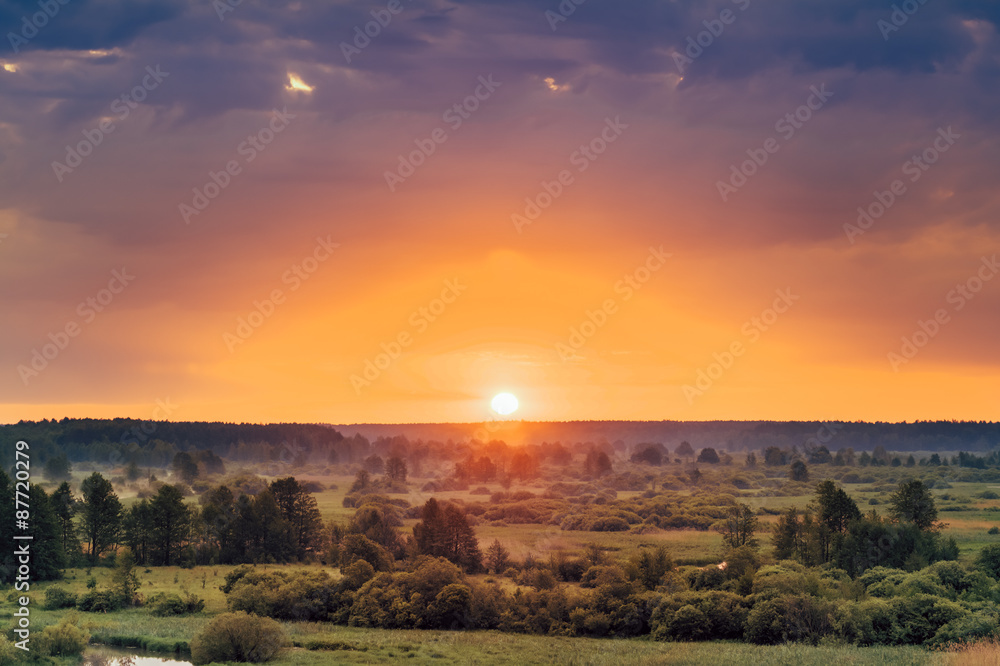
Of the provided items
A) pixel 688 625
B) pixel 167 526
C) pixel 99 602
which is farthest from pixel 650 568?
pixel 167 526

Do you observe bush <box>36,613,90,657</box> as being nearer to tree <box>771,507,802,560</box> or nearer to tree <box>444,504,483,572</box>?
tree <box>444,504,483,572</box>

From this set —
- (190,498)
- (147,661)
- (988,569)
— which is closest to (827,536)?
(988,569)

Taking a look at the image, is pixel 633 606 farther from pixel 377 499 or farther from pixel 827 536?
pixel 377 499

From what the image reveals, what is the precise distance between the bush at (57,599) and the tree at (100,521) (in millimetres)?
26135

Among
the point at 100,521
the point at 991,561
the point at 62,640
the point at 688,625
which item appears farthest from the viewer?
the point at 100,521

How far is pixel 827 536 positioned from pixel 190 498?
139m

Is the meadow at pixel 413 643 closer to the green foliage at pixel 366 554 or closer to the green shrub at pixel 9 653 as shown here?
the green foliage at pixel 366 554

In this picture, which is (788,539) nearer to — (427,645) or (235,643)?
(427,645)

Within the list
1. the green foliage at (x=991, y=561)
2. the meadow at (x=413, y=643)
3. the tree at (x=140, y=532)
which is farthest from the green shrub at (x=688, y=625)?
the tree at (x=140, y=532)

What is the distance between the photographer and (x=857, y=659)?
2003 inches

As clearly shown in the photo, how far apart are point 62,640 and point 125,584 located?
20211 millimetres

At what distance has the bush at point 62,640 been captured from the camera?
55.0m

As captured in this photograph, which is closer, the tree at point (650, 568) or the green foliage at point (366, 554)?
the tree at point (650, 568)

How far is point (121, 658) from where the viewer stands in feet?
193
